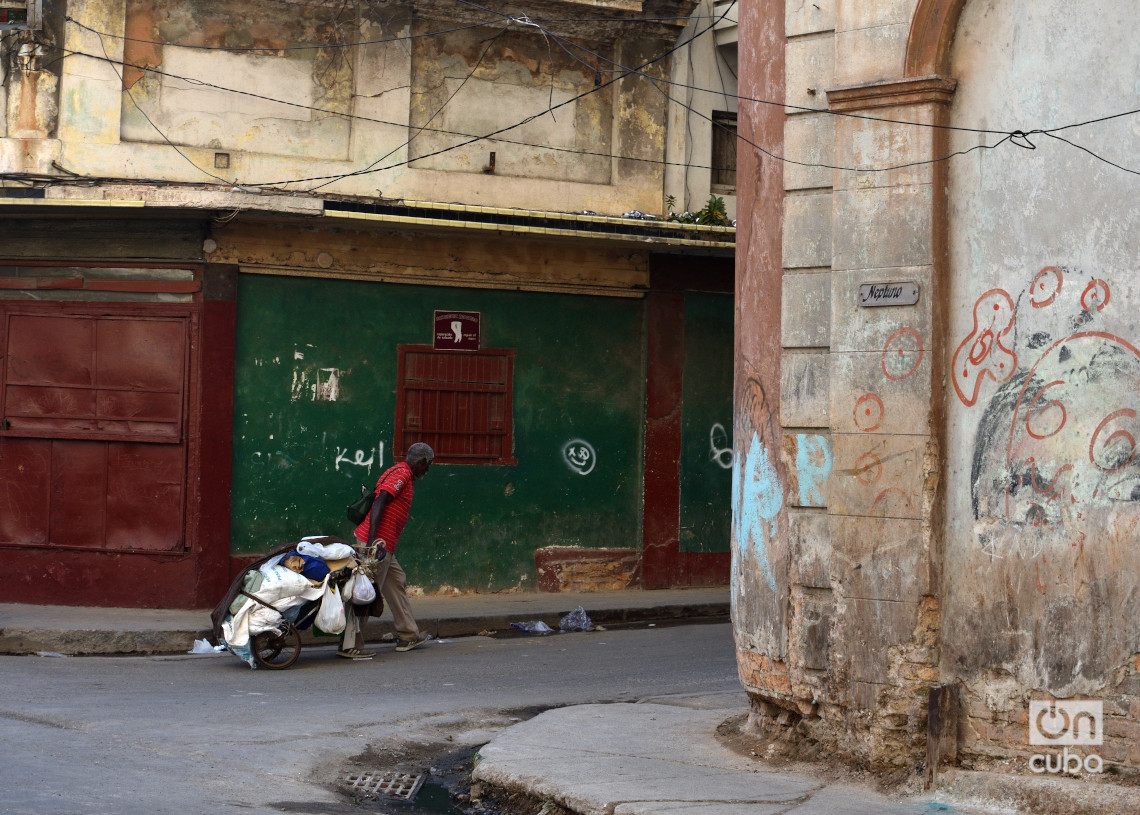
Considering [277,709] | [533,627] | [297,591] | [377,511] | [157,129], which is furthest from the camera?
[157,129]

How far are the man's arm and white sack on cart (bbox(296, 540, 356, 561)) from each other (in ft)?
1.18

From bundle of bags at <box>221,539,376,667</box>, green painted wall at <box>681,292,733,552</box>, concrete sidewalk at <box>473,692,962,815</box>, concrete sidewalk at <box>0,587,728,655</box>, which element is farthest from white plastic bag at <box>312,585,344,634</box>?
green painted wall at <box>681,292,733,552</box>

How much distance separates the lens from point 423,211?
509 inches

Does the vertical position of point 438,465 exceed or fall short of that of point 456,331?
it falls short

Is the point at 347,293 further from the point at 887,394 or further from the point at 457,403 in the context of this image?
the point at 887,394

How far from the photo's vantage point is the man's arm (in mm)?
10914

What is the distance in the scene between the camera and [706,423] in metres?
15.3

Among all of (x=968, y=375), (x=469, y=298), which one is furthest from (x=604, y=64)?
(x=968, y=375)

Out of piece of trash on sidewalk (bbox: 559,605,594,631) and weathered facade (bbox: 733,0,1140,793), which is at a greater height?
weathered facade (bbox: 733,0,1140,793)

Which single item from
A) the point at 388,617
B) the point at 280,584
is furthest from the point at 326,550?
the point at 388,617

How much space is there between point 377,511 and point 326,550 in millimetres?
642

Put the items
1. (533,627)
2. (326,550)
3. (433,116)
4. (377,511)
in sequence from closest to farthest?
1. (326,550)
2. (377,511)
3. (533,627)
4. (433,116)

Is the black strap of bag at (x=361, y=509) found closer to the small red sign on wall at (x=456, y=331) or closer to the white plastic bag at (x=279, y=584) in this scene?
the white plastic bag at (x=279, y=584)

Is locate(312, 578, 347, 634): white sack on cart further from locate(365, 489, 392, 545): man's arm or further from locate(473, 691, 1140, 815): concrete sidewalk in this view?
locate(473, 691, 1140, 815): concrete sidewalk
